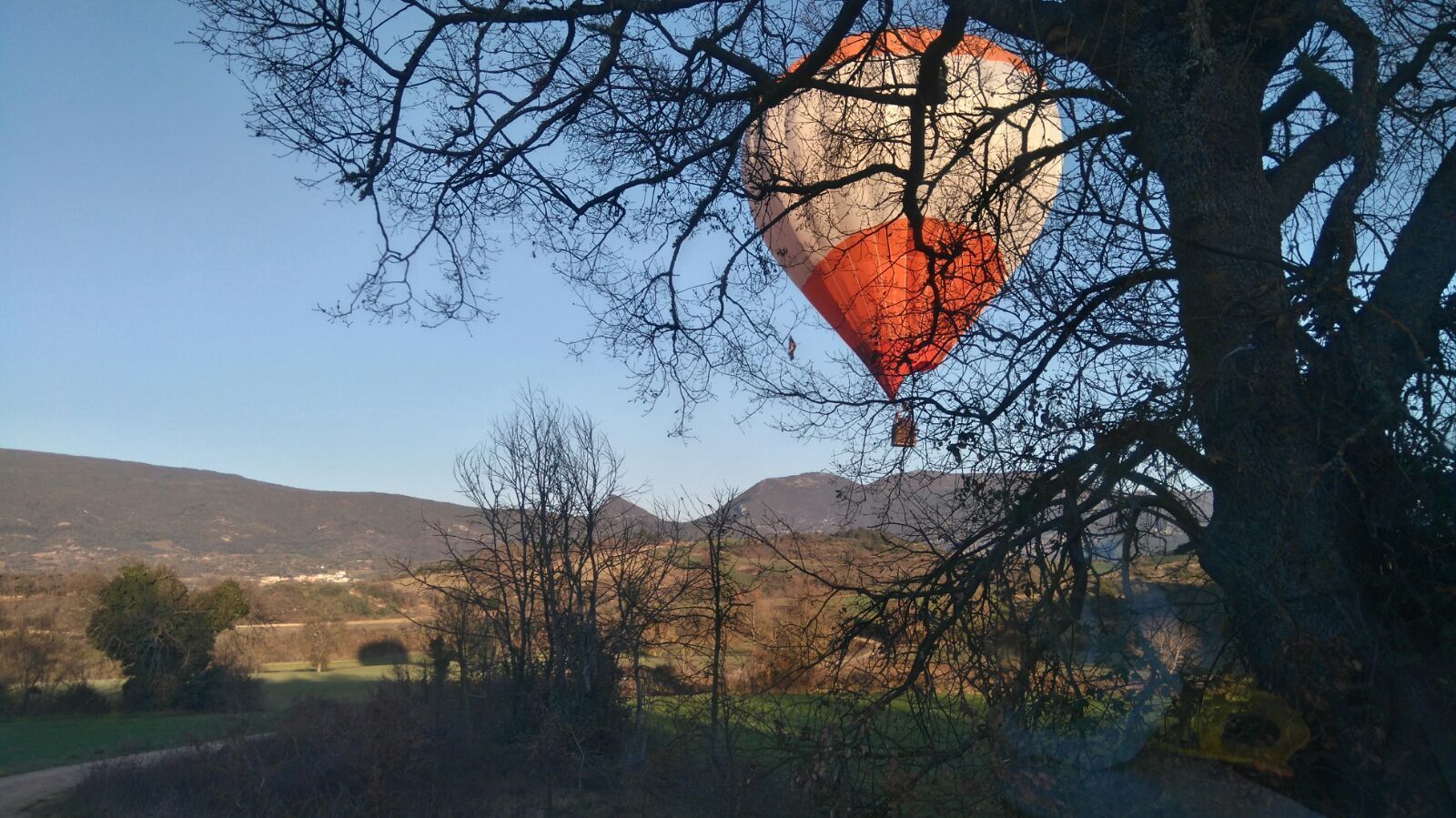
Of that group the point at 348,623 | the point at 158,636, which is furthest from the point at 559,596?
the point at 348,623

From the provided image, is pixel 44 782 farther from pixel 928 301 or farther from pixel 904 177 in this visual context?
pixel 904 177

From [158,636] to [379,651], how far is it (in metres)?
9.33

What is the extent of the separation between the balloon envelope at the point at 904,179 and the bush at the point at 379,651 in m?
35.4

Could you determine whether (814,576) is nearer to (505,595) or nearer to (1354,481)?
(1354,481)

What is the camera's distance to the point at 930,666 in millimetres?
5398

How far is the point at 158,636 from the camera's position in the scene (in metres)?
33.8

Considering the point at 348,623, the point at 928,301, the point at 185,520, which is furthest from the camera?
the point at 185,520

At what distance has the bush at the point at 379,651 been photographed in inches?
1567

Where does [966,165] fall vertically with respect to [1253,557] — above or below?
above

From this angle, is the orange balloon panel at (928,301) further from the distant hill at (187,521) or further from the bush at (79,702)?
the distant hill at (187,521)

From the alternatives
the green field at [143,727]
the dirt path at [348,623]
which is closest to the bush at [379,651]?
the green field at [143,727]

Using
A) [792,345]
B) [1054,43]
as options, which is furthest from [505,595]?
[1054,43]

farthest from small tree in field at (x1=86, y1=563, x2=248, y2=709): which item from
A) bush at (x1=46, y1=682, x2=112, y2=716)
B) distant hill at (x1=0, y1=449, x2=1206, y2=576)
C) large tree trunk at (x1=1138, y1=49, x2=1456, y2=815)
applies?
large tree trunk at (x1=1138, y1=49, x2=1456, y2=815)

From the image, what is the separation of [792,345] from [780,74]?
1.90m
